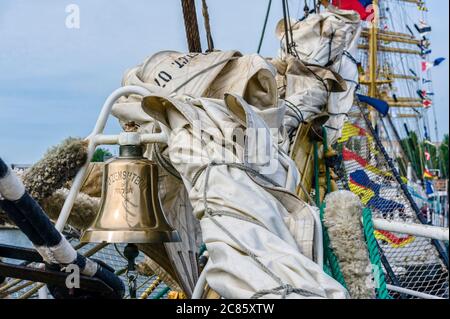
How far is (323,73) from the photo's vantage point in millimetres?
4457

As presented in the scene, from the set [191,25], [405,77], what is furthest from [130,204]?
[405,77]

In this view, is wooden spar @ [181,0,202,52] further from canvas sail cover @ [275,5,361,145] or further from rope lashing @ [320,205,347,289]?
rope lashing @ [320,205,347,289]

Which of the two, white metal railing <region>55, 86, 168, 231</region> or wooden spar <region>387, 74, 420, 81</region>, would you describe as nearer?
white metal railing <region>55, 86, 168, 231</region>

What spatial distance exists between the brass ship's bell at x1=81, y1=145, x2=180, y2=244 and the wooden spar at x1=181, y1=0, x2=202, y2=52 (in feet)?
4.18

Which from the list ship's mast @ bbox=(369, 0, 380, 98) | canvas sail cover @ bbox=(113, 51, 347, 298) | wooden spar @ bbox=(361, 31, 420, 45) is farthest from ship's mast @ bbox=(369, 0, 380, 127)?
canvas sail cover @ bbox=(113, 51, 347, 298)

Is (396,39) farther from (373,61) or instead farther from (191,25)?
(191,25)

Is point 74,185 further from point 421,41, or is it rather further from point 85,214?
point 421,41

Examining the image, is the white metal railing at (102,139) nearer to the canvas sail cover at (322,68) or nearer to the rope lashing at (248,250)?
the rope lashing at (248,250)

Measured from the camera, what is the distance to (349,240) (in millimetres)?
1957

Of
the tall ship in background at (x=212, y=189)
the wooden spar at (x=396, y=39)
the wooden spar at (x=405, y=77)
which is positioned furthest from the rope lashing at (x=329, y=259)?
the wooden spar at (x=405, y=77)

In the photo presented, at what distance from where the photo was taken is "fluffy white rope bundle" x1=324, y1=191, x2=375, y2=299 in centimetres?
193

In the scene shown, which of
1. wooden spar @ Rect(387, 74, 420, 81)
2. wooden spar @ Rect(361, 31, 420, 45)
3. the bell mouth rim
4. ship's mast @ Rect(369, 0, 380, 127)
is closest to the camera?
the bell mouth rim

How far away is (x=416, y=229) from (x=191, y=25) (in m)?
1.83

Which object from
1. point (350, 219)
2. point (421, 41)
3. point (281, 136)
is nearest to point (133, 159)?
point (281, 136)
